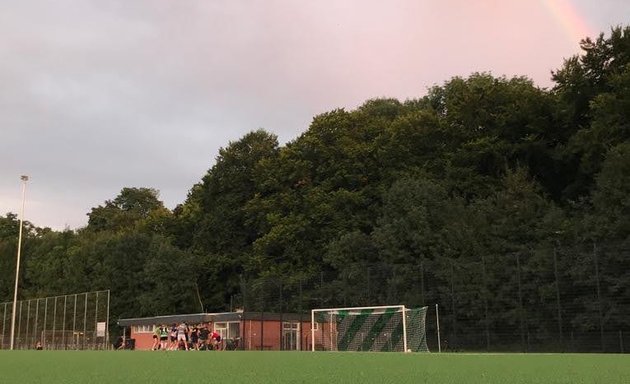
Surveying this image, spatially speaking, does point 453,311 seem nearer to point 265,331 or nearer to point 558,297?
point 558,297

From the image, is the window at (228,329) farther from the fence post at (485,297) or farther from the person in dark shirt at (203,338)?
the fence post at (485,297)

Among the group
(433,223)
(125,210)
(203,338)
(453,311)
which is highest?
(125,210)

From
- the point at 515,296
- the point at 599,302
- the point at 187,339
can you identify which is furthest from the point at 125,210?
the point at 599,302

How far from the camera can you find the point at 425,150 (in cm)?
4431

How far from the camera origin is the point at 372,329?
87.7ft

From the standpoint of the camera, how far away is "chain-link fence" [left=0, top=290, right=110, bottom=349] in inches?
1575

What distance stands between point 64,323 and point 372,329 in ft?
83.6

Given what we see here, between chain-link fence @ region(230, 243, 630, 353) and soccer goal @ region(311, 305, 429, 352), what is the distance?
1866 millimetres

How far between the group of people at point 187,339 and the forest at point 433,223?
280 cm

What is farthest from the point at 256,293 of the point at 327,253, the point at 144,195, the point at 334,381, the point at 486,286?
the point at 144,195

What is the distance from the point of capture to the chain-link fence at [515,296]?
23500 millimetres

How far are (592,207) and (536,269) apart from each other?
831cm

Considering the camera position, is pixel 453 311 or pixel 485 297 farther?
pixel 453 311

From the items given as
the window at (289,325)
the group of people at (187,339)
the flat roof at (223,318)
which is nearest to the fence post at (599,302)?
the flat roof at (223,318)
